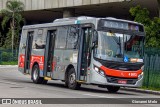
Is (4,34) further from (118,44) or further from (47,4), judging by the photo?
(118,44)

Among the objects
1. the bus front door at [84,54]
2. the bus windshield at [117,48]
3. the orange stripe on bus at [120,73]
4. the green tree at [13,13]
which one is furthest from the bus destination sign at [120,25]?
the green tree at [13,13]

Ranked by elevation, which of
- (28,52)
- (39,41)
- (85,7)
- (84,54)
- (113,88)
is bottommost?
(113,88)

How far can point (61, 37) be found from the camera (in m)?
21.8

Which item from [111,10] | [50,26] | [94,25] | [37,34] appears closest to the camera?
[94,25]

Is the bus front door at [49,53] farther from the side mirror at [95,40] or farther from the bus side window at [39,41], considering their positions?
the side mirror at [95,40]

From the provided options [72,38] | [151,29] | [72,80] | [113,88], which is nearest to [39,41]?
[72,38]

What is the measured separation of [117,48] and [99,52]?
31.5 inches

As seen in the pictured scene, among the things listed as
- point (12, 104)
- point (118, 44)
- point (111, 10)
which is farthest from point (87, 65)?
point (111, 10)

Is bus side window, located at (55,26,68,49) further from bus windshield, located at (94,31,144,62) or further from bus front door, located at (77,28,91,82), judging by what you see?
bus windshield, located at (94,31,144,62)

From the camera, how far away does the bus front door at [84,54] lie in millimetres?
19672

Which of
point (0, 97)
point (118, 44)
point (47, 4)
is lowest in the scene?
point (0, 97)

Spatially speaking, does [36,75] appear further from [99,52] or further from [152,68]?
[99,52]

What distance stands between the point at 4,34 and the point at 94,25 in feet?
175

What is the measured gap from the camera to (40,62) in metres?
23.8
